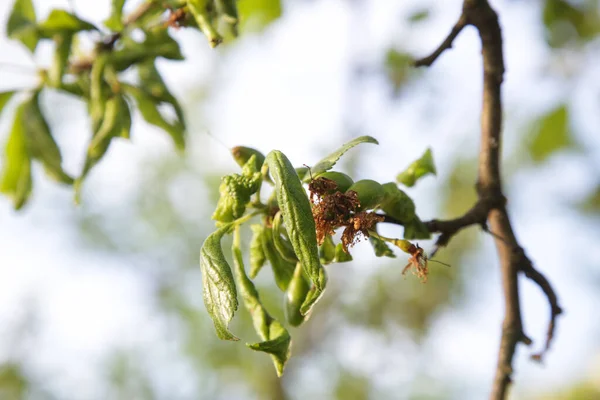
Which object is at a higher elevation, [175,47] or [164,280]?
[175,47]

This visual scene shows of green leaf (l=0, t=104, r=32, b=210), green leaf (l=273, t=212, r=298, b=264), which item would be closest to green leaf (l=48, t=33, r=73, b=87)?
green leaf (l=0, t=104, r=32, b=210)

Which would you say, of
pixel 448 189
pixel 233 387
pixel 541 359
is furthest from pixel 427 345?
pixel 541 359

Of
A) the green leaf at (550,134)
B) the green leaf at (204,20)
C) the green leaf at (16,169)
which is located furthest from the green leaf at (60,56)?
the green leaf at (550,134)

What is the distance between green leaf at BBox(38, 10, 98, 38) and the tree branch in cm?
73

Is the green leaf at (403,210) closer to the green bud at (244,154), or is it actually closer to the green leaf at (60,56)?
the green bud at (244,154)

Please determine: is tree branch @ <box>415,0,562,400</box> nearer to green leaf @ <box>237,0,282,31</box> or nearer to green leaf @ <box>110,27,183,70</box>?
green leaf @ <box>110,27,183,70</box>

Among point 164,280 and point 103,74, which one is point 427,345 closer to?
point 164,280

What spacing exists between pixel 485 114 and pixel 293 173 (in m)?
0.55

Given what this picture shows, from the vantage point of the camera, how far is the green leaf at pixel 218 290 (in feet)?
2.33

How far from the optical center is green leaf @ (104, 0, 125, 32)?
124 cm

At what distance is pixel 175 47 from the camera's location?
1325 millimetres

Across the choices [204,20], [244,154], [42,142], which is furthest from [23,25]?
[244,154]

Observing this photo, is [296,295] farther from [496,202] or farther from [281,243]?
[496,202]

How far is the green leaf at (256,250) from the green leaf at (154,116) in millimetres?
614
